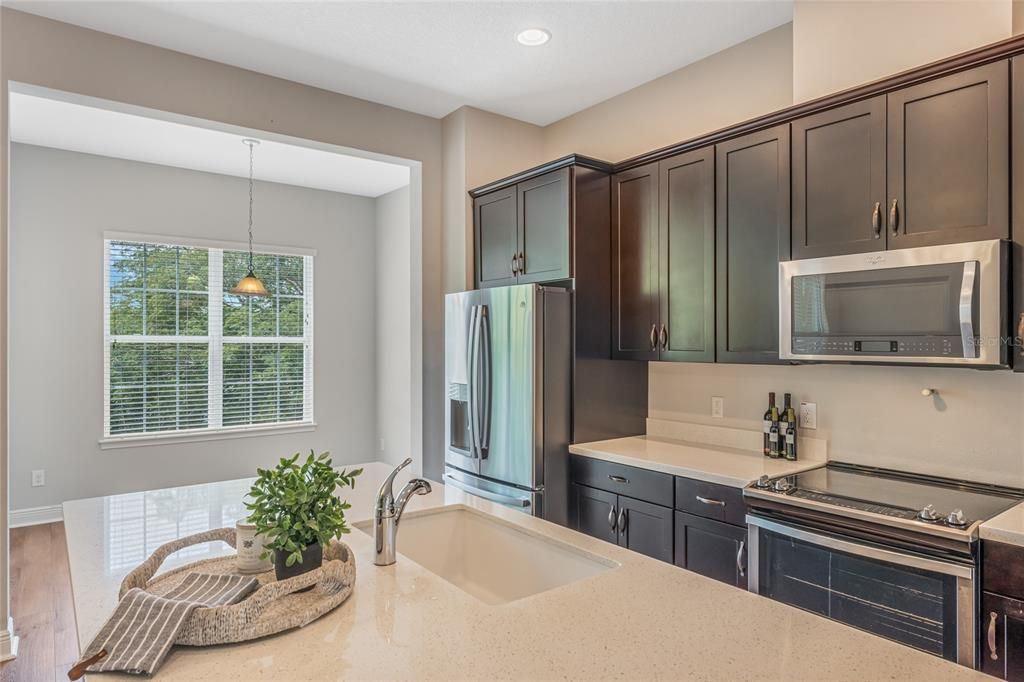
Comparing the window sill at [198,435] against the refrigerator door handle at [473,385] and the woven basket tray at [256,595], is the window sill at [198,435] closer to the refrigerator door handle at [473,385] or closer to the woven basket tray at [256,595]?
the refrigerator door handle at [473,385]

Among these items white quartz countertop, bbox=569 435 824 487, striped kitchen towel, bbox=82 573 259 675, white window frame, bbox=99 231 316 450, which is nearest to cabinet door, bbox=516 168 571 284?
white quartz countertop, bbox=569 435 824 487

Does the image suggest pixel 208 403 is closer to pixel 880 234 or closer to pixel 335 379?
pixel 335 379

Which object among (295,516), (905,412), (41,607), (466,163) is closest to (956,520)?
(905,412)

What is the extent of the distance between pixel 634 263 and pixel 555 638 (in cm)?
238

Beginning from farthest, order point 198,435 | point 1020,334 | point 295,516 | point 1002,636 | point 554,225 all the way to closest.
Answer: point 198,435
point 554,225
point 1020,334
point 1002,636
point 295,516

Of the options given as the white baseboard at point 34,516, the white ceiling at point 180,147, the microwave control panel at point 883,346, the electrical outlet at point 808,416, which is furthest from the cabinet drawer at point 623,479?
the white baseboard at point 34,516

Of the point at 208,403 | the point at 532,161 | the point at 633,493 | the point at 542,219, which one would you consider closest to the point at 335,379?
the point at 208,403

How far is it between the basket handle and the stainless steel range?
5.83ft

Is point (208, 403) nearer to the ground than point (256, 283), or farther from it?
nearer to the ground

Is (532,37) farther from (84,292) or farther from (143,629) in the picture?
(84,292)

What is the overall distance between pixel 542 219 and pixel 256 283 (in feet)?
8.57

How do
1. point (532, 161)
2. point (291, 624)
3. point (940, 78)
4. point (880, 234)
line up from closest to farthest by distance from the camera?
point (291, 624) < point (940, 78) < point (880, 234) < point (532, 161)

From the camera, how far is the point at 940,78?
82.0 inches

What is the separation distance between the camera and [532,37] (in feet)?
9.70
